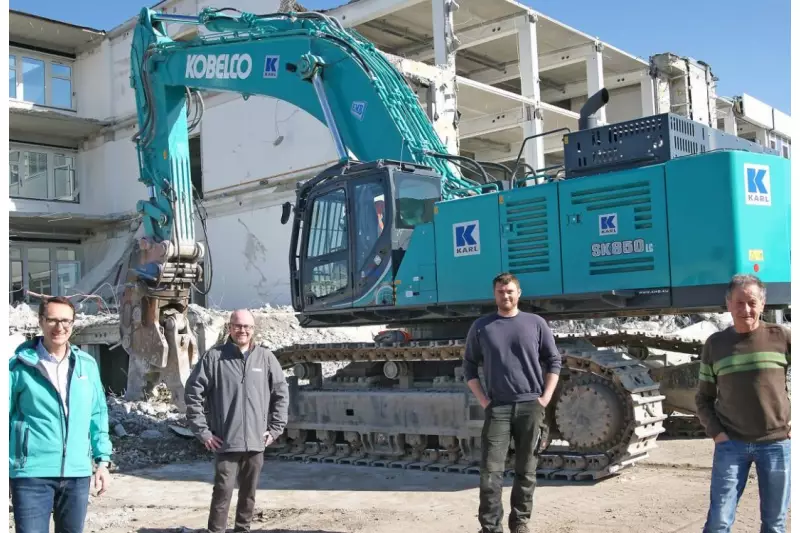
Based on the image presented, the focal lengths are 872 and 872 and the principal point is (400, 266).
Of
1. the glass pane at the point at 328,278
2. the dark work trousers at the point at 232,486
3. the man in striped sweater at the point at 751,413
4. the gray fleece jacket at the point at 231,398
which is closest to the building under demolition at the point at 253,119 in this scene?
the glass pane at the point at 328,278

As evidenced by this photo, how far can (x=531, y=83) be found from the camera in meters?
23.5

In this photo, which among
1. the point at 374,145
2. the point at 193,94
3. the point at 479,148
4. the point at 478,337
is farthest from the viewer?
the point at 479,148

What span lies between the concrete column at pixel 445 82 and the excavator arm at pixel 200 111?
740 cm

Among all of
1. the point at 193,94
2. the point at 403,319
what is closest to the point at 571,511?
the point at 403,319

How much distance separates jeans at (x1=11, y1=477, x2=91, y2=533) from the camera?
400cm

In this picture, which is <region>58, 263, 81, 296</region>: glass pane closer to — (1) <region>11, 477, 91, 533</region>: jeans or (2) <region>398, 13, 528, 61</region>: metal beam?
(2) <region>398, 13, 528, 61</region>: metal beam

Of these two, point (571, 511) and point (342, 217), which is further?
point (342, 217)

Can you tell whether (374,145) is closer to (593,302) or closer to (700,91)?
(593,302)

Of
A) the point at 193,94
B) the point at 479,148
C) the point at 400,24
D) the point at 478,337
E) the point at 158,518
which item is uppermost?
the point at 400,24

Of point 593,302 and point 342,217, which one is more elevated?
point 342,217

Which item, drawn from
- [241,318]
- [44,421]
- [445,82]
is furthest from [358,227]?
[445,82]

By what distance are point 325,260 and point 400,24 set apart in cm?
1642

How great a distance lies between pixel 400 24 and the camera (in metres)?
24.0

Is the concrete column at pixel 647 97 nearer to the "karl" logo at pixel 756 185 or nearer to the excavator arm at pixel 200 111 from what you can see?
the excavator arm at pixel 200 111
